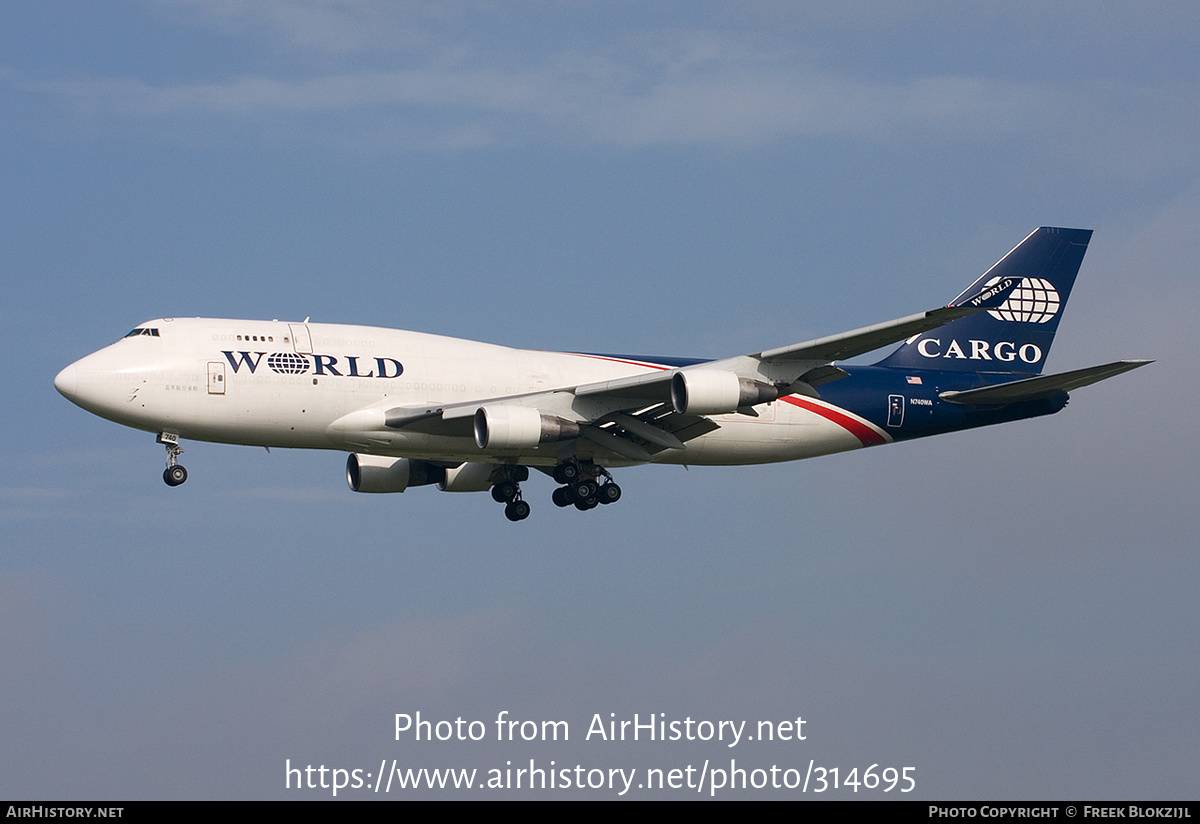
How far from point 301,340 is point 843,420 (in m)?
15.3

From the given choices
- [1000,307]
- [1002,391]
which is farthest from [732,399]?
[1000,307]

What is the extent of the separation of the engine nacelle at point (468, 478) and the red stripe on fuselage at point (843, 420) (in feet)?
29.3

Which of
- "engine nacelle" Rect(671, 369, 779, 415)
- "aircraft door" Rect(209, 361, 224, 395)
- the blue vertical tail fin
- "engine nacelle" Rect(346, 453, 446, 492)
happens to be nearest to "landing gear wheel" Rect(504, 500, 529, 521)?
"engine nacelle" Rect(346, 453, 446, 492)

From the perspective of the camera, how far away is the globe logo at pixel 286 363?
128 feet

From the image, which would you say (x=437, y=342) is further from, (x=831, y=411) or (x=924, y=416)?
(x=924, y=416)

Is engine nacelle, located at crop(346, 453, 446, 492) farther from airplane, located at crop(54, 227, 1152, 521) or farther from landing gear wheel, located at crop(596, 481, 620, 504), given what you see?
landing gear wheel, located at crop(596, 481, 620, 504)

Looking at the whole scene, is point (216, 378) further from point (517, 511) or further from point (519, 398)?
point (517, 511)

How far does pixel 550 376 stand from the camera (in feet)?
139

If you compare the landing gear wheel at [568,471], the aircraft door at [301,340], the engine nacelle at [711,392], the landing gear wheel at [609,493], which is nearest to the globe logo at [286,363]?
the aircraft door at [301,340]

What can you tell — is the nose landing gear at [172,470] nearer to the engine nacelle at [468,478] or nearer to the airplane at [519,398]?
the airplane at [519,398]

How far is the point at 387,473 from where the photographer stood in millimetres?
45562

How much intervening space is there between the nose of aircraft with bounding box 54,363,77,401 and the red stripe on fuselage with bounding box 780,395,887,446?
18.7 meters

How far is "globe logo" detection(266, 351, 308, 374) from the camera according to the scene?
38969 millimetres

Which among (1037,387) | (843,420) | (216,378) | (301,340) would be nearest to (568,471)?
(301,340)
